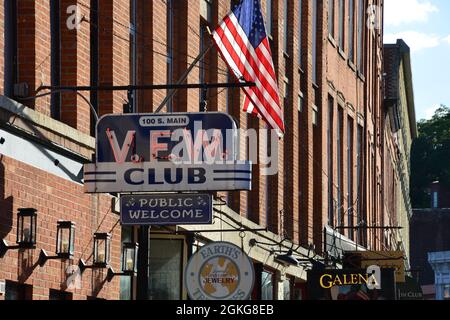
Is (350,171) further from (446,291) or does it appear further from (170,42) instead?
(446,291)

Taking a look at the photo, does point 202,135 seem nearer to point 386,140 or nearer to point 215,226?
point 215,226

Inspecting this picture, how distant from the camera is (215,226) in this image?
2720cm

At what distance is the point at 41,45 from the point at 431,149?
11450 centimetres

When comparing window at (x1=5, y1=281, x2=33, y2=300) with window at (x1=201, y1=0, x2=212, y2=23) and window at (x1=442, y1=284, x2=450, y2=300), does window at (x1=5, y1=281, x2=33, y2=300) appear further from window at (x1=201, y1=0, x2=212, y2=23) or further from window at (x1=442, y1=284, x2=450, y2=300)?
window at (x1=442, y1=284, x2=450, y2=300)

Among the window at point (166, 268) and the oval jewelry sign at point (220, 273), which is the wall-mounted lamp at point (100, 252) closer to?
the oval jewelry sign at point (220, 273)

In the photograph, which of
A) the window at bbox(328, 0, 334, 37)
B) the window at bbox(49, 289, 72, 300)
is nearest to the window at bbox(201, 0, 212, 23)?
the window at bbox(49, 289, 72, 300)

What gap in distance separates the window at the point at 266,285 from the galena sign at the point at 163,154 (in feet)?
45.9

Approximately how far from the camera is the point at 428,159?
431 ft

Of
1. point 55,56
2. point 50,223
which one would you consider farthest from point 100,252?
point 55,56

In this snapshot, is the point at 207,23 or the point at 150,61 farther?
the point at 207,23

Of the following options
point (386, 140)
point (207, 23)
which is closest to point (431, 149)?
point (386, 140)

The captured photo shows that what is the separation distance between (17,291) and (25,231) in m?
0.95

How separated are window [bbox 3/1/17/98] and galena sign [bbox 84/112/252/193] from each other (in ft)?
4.39

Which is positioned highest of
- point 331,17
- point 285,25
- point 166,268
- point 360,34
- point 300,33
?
point 360,34
